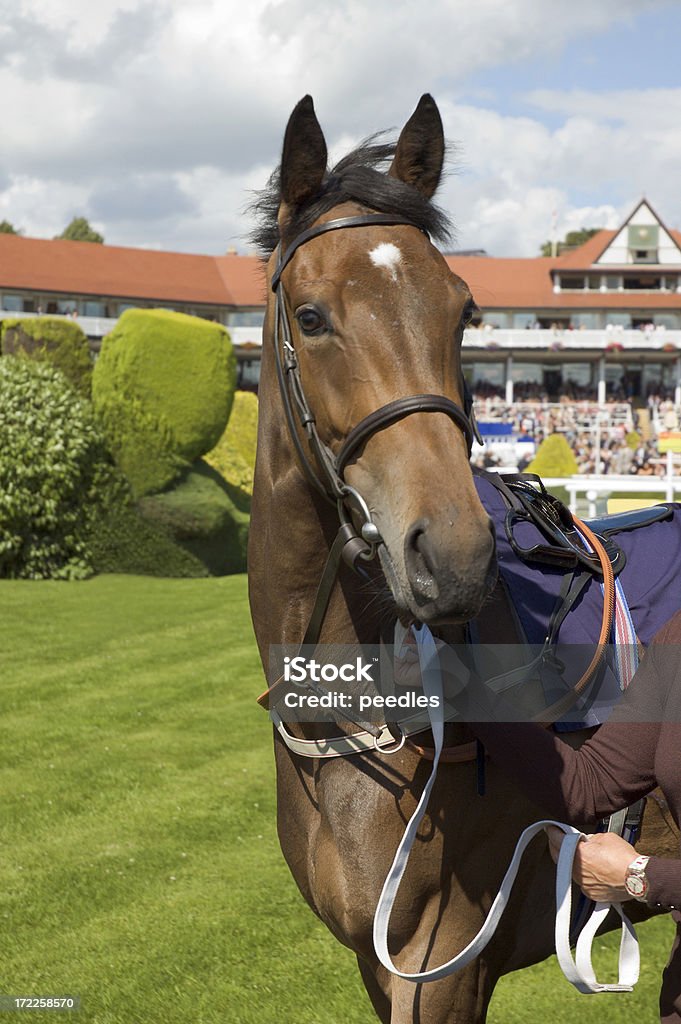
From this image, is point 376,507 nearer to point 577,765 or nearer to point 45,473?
point 577,765

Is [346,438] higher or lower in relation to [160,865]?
higher

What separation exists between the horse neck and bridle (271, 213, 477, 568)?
9cm

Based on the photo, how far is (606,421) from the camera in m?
44.2

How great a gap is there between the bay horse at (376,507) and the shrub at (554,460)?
23.8m

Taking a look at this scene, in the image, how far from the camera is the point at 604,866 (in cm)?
207

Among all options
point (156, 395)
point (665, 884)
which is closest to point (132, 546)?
point (156, 395)

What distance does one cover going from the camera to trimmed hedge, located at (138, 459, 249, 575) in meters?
14.9

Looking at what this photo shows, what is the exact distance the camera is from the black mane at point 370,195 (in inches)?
87.5

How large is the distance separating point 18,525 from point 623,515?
12959 mm

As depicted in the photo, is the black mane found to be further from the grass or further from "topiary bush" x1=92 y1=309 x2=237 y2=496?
"topiary bush" x1=92 y1=309 x2=237 y2=496

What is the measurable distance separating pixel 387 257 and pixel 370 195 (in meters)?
0.23

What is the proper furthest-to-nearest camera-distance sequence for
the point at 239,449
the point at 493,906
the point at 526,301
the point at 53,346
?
the point at 526,301, the point at 239,449, the point at 53,346, the point at 493,906

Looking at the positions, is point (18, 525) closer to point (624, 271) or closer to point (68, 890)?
point (68, 890)

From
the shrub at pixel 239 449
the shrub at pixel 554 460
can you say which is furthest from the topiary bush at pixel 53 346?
the shrub at pixel 554 460
